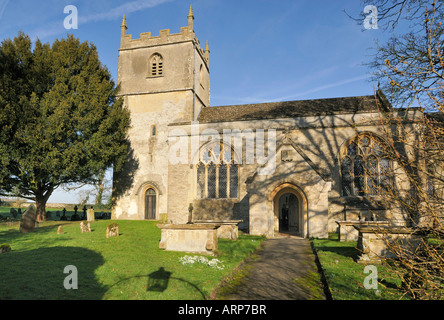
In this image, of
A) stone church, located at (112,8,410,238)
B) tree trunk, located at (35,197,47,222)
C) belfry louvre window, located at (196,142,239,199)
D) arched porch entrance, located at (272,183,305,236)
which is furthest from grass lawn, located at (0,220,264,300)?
tree trunk, located at (35,197,47,222)

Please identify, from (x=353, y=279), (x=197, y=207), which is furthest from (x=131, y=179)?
(x=353, y=279)

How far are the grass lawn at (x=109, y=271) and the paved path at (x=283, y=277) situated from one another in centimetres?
67

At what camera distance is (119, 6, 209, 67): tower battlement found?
79.8 feet

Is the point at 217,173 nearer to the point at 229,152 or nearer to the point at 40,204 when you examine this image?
the point at 229,152

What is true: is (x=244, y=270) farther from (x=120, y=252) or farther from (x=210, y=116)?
(x=210, y=116)

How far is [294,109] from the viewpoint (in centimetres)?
2075

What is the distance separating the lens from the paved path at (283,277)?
21.1ft

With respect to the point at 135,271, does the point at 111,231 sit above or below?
above

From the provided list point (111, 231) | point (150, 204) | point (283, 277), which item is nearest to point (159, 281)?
point (283, 277)

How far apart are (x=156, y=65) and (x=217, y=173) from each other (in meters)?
11.0

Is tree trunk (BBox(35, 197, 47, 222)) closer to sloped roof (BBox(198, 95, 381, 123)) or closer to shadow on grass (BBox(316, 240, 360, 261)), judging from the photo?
sloped roof (BBox(198, 95, 381, 123))

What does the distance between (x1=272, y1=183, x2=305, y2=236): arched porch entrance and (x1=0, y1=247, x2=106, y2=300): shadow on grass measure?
9733 mm
